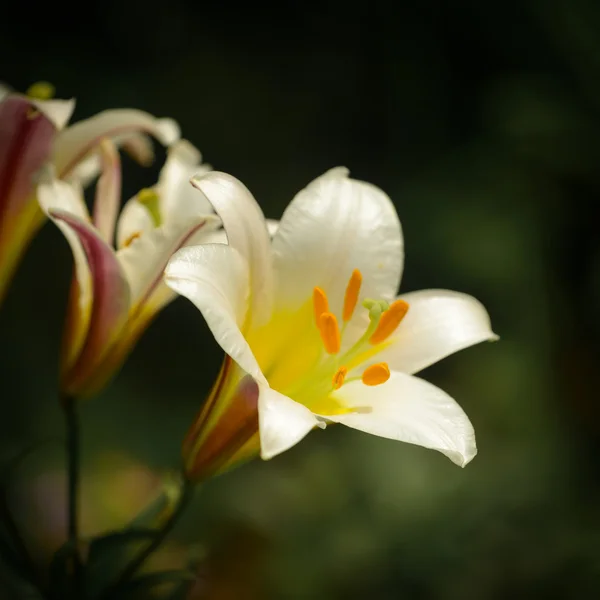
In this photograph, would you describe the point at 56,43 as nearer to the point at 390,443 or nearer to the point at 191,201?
the point at 390,443

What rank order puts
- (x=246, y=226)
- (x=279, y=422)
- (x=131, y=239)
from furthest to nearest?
(x=131, y=239) < (x=246, y=226) < (x=279, y=422)

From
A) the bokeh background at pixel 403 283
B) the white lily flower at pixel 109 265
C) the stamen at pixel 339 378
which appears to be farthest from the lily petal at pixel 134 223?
the bokeh background at pixel 403 283

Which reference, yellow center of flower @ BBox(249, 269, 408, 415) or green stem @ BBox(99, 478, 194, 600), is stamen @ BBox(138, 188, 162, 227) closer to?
yellow center of flower @ BBox(249, 269, 408, 415)

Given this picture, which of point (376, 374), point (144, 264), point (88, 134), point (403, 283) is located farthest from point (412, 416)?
point (403, 283)

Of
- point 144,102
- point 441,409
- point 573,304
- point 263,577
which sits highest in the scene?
point 441,409

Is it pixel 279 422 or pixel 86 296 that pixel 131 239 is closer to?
pixel 86 296

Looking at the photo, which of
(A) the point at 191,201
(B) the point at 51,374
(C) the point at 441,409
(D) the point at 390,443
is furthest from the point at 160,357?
(C) the point at 441,409

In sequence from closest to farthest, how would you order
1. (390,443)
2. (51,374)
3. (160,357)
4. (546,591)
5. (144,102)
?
(546,591) < (390,443) < (51,374) < (160,357) < (144,102)
